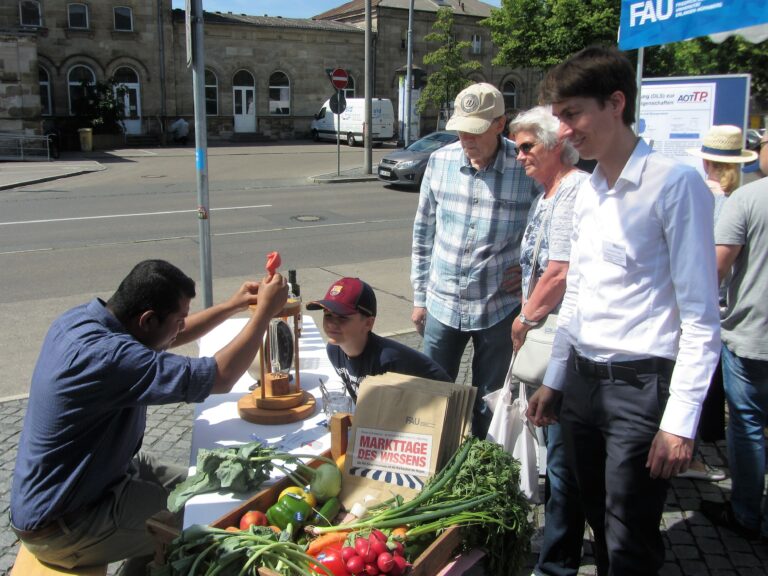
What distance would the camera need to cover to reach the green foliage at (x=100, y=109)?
3112cm

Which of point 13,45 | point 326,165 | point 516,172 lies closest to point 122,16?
point 13,45

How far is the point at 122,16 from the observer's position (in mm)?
34000

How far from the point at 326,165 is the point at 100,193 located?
9.23 m

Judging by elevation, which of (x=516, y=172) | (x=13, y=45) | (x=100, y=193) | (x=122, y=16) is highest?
(x=122, y=16)

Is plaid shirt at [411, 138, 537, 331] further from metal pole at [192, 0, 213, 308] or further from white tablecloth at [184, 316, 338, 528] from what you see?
metal pole at [192, 0, 213, 308]

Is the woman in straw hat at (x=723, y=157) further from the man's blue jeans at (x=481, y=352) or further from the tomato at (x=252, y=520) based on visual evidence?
the tomato at (x=252, y=520)

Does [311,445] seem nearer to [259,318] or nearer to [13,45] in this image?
[259,318]

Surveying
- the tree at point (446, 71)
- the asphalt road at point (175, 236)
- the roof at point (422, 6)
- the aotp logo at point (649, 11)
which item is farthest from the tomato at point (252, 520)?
the roof at point (422, 6)

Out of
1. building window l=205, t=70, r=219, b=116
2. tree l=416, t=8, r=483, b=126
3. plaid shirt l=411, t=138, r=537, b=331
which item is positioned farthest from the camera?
building window l=205, t=70, r=219, b=116

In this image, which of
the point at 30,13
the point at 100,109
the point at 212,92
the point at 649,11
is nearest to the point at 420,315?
the point at 649,11

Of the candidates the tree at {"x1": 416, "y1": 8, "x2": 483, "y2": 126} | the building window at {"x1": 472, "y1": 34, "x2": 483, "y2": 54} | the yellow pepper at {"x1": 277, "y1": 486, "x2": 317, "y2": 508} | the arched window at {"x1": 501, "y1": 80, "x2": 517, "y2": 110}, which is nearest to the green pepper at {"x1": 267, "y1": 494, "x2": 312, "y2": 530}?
the yellow pepper at {"x1": 277, "y1": 486, "x2": 317, "y2": 508}

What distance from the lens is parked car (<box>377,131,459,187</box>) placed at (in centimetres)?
1905

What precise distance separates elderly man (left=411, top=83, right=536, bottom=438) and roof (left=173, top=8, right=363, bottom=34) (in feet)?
118

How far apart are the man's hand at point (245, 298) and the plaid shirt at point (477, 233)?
112 centimetres
